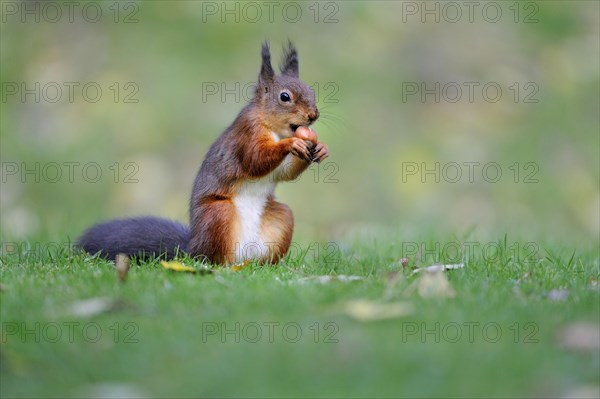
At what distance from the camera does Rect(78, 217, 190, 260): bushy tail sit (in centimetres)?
454

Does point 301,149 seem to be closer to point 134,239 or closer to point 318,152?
point 318,152

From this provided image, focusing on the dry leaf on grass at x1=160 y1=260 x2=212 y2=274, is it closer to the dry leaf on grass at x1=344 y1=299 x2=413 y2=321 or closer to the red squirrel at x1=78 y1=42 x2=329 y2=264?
the red squirrel at x1=78 y1=42 x2=329 y2=264

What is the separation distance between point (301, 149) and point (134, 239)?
3.32 ft

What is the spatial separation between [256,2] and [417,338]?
7.95 meters

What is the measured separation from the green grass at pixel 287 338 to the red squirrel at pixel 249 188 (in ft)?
1.76

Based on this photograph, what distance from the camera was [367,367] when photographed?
2.67 m

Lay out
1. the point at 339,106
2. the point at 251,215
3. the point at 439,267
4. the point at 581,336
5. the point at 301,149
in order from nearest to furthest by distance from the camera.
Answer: the point at 581,336
the point at 439,267
the point at 301,149
the point at 251,215
the point at 339,106

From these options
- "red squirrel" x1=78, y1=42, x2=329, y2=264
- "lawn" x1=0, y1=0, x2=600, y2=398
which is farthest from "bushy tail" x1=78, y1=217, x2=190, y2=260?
"lawn" x1=0, y1=0, x2=600, y2=398

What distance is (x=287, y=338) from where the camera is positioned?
292 centimetres

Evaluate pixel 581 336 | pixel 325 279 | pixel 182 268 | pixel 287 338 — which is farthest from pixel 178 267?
pixel 581 336

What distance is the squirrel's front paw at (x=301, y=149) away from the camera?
425cm

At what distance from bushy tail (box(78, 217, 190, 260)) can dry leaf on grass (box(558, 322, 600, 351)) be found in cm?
212

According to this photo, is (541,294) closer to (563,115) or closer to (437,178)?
(437,178)

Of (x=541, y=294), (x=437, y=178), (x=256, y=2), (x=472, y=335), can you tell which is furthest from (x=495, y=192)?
(x=472, y=335)
